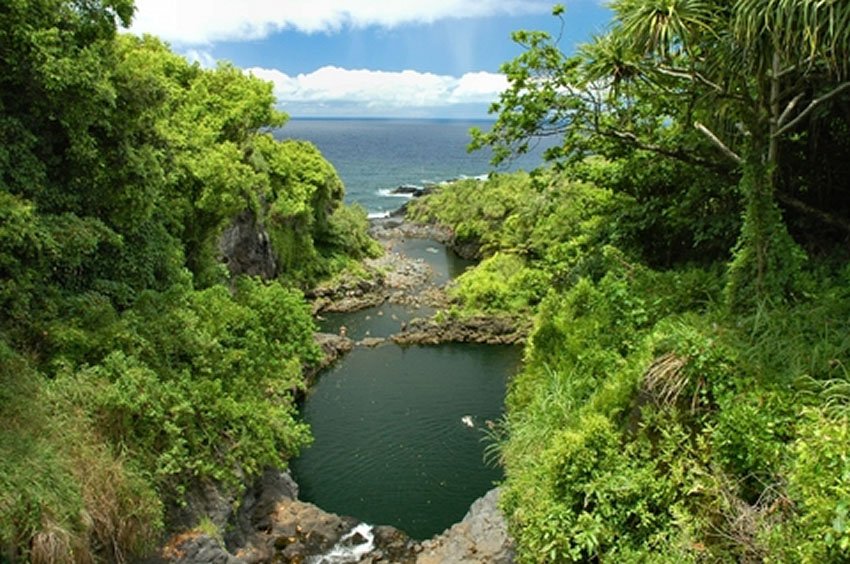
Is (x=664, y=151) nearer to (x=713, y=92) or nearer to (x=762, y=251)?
(x=713, y=92)

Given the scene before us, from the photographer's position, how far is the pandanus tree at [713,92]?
9781mm

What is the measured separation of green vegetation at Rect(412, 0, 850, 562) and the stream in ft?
23.6

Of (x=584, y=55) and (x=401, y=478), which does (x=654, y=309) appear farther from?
(x=401, y=478)

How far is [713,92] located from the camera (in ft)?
39.7

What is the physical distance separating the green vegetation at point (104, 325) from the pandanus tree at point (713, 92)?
8.34 meters

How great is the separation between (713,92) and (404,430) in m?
17.1

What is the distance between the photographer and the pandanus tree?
9781 mm

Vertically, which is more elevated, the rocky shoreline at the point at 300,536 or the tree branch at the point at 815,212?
the tree branch at the point at 815,212

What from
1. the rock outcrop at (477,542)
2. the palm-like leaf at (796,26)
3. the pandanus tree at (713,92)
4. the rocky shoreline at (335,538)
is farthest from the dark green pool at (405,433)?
the palm-like leaf at (796,26)

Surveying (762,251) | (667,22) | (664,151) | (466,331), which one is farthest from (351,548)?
(466,331)

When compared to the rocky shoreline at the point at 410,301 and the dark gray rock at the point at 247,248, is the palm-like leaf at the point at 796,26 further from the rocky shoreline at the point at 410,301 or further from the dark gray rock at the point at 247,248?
the rocky shoreline at the point at 410,301

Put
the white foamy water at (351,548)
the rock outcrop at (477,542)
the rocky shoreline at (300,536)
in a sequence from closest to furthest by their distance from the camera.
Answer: the rocky shoreline at (300,536), the rock outcrop at (477,542), the white foamy water at (351,548)

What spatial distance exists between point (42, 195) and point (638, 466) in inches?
506

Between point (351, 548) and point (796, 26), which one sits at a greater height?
point (796, 26)
